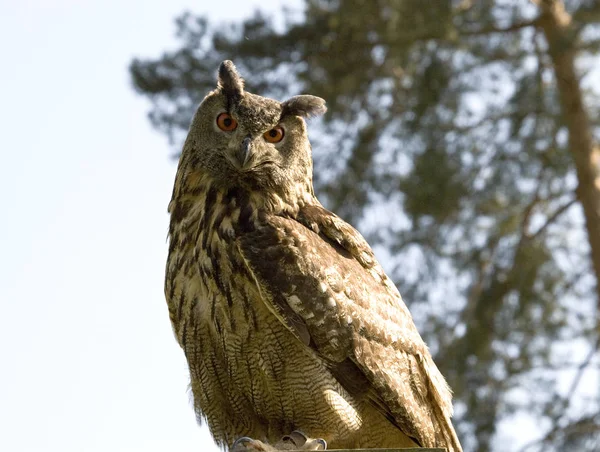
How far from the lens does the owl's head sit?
375cm

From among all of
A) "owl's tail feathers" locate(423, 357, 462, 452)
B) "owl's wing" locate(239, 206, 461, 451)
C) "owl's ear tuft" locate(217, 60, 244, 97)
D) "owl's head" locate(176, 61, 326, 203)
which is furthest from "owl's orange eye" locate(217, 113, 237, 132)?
→ "owl's tail feathers" locate(423, 357, 462, 452)

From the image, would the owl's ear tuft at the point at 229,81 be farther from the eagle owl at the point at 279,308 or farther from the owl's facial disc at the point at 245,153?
the owl's facial disc at the point at 245,153

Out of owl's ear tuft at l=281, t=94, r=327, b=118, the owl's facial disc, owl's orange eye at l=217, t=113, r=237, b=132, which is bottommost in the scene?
the owl's facial disc

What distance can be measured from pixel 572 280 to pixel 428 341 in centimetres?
178

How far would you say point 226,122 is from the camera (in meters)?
3.85

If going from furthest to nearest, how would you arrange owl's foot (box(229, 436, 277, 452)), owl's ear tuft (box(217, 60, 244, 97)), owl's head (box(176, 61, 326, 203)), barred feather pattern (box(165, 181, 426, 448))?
owl's ear tuft (box(217, 60, 244, 97))
owl's head (box(176, 61, 326, 203))
barred feather pattern (box(165, 181, 426, 448))
owl's foot (box(229, 436, 277, 452))

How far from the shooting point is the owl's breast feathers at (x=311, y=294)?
133 inches

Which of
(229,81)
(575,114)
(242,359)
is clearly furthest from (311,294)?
(575,114)

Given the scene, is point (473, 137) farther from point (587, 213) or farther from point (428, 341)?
point (428, 341)

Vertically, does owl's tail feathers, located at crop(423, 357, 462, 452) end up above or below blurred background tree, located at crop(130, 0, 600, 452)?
below

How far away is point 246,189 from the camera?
3.76 metres

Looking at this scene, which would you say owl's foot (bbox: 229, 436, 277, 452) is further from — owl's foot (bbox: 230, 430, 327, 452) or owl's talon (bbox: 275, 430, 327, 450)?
owl's talon (bbox: 275, 430, 327, 450)

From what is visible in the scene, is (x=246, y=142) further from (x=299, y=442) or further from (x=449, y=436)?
(x=449, y=436)

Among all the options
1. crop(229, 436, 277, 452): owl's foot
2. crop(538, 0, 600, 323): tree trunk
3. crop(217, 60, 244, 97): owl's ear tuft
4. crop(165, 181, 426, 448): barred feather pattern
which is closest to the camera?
crop(229, 436, 277, 452): owl's foot
